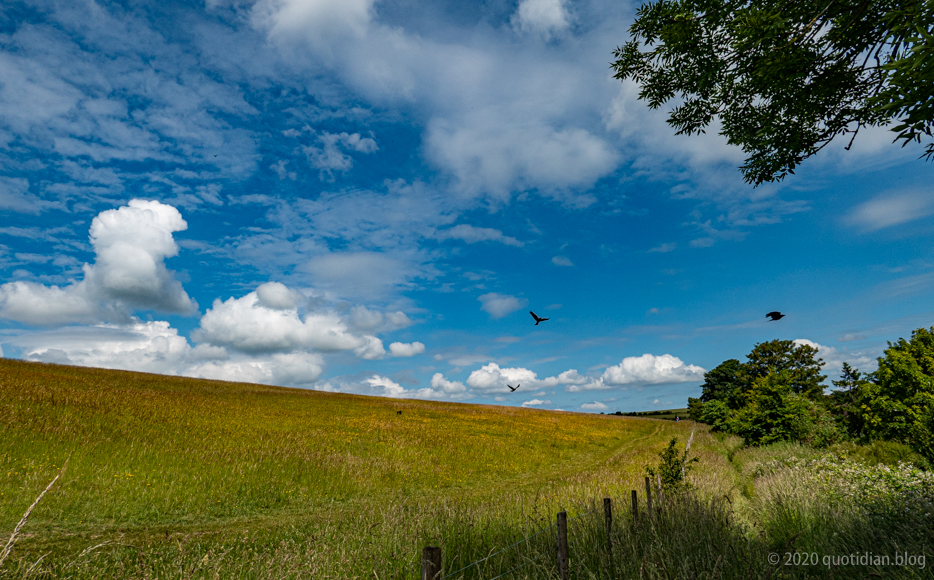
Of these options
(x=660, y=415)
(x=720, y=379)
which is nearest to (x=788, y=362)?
(x=720, y=379)

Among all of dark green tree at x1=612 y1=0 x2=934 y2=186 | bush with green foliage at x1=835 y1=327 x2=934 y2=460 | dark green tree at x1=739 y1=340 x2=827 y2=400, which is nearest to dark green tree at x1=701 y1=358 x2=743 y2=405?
dark green tree at x1=739 y1=340 x2=827 y2=400

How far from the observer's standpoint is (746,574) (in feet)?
16.4

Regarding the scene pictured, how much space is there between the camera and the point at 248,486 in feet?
47.6

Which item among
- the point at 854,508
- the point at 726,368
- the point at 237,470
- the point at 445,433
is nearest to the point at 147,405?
the point at 237,470

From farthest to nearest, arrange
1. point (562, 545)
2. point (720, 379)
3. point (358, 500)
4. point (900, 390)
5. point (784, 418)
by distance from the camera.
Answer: point (720, 379) < point (784, 418) < point (358, 500) < point (900, 390) < point (562, 545)

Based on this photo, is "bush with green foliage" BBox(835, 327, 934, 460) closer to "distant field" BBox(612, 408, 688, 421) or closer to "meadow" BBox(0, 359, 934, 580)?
"meadow" BBox(0, 359, 934, 580)

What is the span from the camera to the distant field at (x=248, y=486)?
7.18m

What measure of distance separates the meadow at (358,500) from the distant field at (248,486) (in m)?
0.07

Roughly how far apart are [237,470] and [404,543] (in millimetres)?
A: 11258

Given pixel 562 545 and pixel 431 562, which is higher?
pixel 431 562

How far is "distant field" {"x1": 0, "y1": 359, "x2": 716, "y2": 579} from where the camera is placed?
7.18m

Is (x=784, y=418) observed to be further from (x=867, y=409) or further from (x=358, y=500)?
(x=358, y=500)

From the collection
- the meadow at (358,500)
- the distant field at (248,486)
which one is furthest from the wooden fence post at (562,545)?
the distant field at (248,486)

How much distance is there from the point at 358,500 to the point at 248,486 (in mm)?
3765
